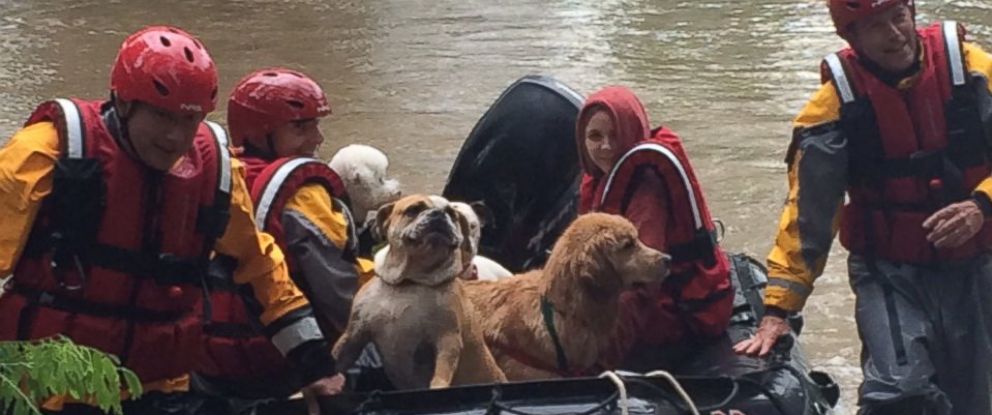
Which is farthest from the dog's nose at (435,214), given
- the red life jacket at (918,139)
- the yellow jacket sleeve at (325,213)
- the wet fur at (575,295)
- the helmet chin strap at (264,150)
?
the red life jacket at (918,139)

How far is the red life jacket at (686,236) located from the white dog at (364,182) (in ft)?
2.72

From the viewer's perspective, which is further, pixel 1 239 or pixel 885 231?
pixel 885 231

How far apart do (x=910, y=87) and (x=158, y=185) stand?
1.97m

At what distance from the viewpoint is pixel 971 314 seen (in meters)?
4.67

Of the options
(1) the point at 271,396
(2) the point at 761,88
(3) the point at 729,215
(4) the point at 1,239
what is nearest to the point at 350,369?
(1) the point at 271,396

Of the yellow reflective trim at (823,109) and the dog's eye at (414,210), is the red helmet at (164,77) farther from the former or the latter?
the yellow reflective trim at (823,109)

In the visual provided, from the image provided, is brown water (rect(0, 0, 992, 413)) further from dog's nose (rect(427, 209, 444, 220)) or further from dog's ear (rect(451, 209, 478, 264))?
dog's nose (rect(427, 209, 444, 220))

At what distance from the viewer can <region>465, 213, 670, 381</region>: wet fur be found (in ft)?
14.5

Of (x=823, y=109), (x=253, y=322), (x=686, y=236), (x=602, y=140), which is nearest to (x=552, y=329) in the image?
(x=686, y=236)

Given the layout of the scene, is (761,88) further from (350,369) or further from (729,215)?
(350,369)

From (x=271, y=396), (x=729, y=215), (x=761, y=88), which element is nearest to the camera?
(x=271, y=396)

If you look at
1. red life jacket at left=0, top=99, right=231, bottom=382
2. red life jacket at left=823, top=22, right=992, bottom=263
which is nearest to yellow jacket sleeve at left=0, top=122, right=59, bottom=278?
red life jacket at left=0, top=99, right=231, bottom=382

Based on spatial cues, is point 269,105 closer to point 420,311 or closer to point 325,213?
point 325,213

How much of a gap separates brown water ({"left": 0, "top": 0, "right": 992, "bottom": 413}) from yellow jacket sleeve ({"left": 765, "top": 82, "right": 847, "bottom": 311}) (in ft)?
8.93
